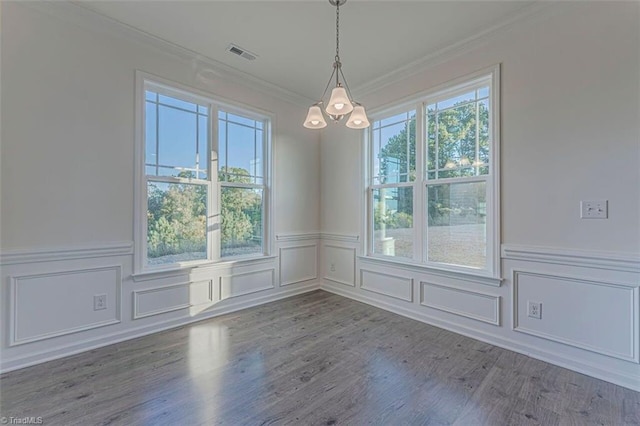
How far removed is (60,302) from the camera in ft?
7.77

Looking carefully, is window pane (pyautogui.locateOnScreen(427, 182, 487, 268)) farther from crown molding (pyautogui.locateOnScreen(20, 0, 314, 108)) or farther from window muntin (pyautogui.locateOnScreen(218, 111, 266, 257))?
crown molding (pyautogui.locateOnScreen(20, 0, 314, 108))

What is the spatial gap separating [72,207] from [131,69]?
1.39m

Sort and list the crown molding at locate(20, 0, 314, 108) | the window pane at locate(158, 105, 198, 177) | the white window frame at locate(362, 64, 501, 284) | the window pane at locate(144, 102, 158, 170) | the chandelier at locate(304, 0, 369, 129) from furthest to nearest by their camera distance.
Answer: the window pane at locate(158, 105, 198, 177) → the window pane at locate(144, 102, 158, 170) → the white window frame at locate(362, 64, 501, 284) → the crown molding at locate(20, 0, 314, 108) → the chandelier at locate(304, 0, 369, 129)

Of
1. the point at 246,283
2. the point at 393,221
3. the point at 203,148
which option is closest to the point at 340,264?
the point at 393,221

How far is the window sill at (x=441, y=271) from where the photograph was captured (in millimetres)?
2680

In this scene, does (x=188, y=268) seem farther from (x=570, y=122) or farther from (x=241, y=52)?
(x=570, y=122)

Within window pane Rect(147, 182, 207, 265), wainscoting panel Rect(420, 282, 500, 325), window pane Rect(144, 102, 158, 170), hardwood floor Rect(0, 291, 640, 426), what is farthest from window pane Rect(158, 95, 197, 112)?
wainscoting panel Rect(420, 282, 500, 325)

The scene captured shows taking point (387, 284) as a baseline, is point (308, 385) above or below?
below

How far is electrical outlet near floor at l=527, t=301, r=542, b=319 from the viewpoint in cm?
240

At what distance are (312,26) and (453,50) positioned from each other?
1.45m

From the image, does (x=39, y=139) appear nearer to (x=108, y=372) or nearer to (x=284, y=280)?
(x=108, y=372)

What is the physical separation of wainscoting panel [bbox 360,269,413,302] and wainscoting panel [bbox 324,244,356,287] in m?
0.19

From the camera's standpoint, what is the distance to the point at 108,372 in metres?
2.14

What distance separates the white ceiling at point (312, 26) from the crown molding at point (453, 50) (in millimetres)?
41
